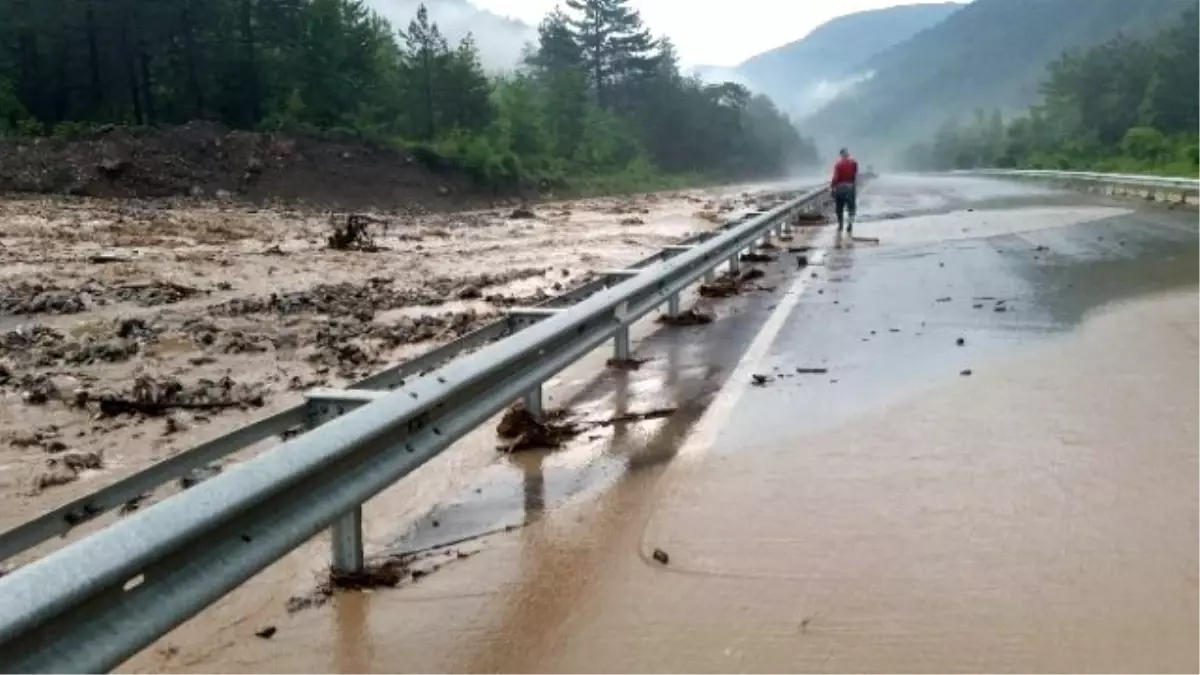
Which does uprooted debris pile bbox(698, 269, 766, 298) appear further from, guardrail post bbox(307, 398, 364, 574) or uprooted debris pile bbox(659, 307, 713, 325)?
guardrail post bbox(307, 398, 364, 574)

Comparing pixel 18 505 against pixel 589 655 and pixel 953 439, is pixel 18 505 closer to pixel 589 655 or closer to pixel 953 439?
pixel 589 655

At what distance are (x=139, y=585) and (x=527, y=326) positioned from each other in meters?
3.76

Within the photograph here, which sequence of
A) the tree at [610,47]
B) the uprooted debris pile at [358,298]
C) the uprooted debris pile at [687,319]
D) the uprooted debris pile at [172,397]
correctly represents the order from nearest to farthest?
the uprooted debris pile at [172,397], the uprooted debris pile at [687,319], the uprooted debris pile at [358,298], the tree at [610,47]

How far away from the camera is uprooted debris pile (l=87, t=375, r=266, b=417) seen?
6.75m

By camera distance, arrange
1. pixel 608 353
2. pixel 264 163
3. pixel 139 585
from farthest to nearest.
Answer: pixel 264 163, pixel 608 353, pixel 139 585

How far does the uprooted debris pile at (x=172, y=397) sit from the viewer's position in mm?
6750

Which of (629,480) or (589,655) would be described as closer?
(589,655)

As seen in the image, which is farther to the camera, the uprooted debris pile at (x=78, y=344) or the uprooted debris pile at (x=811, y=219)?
the uprooted debris pile at (x=811, y=219)

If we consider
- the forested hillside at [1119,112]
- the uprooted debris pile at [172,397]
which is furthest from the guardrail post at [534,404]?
the forested hillside at [1119,112]

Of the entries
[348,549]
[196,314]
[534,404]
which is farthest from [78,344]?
[348,549]

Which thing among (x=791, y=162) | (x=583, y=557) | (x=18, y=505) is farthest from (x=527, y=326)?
(x=791, y=162)

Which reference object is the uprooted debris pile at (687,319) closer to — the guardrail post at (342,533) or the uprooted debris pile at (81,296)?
the uprooted debris pile at (81,296)

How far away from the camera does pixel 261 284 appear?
13078mm

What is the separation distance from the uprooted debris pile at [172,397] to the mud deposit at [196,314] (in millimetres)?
13
